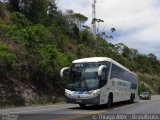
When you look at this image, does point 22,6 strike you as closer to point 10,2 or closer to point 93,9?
point 10,2

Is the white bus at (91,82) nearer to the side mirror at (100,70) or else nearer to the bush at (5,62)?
the side mirror at (100,70)

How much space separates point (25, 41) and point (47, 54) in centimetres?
297

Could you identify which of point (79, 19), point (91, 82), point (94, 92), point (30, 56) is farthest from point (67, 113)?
point (79, 19)

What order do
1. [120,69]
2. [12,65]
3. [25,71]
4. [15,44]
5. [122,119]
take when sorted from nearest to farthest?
[122,119] → [120,69] → [12,65] → [25,71] → [15,44]

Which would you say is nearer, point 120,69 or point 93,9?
point 120,69

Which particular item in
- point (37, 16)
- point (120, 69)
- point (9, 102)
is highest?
point (37, 16)

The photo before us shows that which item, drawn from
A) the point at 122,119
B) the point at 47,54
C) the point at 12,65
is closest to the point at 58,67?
the point at 47,54

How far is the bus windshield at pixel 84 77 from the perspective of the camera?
25953 millimetres

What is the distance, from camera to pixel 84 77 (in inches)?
1029

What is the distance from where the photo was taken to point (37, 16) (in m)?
65.9

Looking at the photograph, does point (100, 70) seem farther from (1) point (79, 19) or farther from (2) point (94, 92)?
(1) point (79, 19)

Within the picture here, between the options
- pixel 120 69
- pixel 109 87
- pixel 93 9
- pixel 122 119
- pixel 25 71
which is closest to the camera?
pixel 122 119

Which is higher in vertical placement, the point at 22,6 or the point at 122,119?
the point at 22,6

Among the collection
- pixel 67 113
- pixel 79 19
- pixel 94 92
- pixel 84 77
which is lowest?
pixel 67 113
